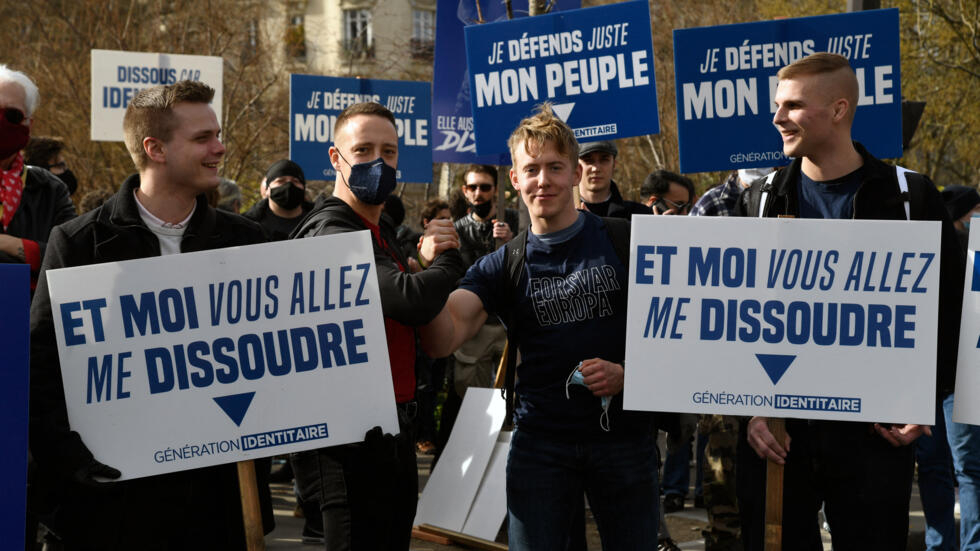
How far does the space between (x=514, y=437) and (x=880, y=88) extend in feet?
9.80

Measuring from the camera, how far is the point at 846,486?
3775mm

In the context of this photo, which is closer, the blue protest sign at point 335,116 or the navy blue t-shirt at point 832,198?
the navy blue t-shirt at point 832,198

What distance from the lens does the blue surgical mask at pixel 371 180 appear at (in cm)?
384

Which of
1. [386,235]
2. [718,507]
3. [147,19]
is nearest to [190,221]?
[386,235]

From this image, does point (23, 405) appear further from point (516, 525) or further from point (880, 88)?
point (880, 88)

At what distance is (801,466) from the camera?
12.6 ft

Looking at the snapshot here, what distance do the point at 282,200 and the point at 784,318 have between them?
526cm

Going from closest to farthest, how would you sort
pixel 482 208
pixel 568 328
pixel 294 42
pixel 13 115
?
pixel 568 328, pixel 13 115, pixel 482 208, pixel 294 42

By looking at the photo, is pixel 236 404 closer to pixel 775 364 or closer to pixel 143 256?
pixel 143 256

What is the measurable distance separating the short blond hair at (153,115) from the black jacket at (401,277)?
0.57m

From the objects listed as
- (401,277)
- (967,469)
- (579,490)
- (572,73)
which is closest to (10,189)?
(401,277)

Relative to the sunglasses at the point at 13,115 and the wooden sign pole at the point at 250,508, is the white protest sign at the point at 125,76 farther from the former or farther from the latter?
the wooden sign pole at the point at 250,508

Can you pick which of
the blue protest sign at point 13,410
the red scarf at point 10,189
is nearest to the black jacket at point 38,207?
the red scarf at point 10,189

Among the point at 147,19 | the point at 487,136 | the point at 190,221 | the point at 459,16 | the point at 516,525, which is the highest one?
the point at 147,19
